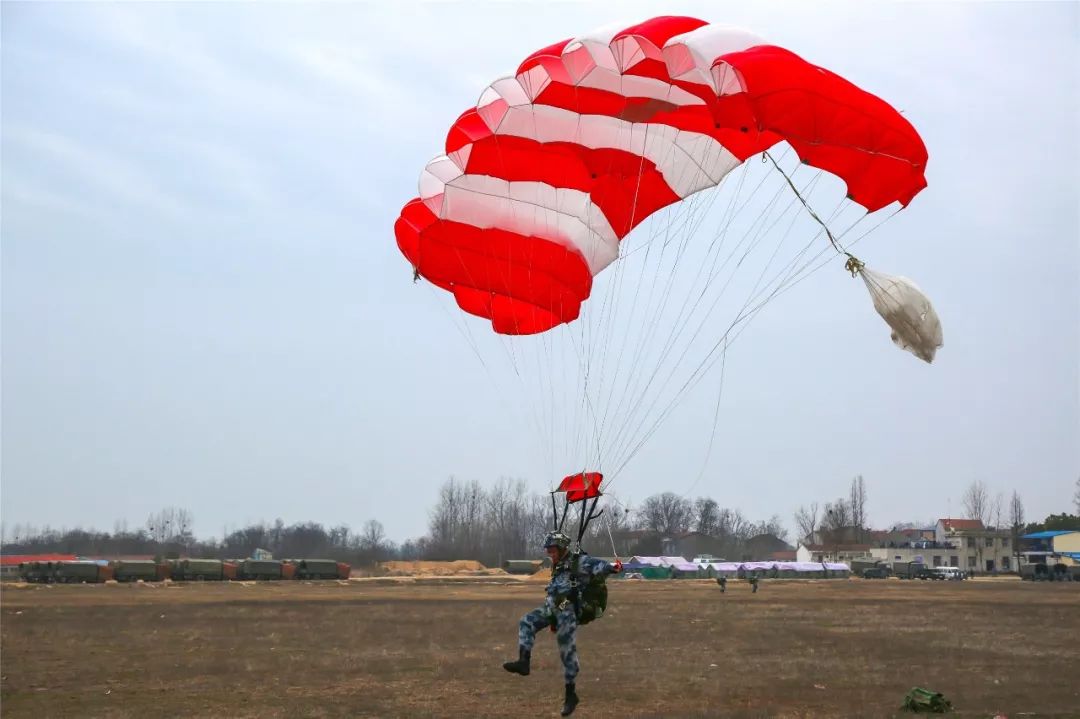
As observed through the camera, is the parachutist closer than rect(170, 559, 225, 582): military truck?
Yes

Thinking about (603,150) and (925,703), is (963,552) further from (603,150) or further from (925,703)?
(603,150)

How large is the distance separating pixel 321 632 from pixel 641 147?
54.6 feet

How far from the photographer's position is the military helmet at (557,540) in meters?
9.82

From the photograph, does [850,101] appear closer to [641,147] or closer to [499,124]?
[641,147]

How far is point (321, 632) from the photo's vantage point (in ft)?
80.6

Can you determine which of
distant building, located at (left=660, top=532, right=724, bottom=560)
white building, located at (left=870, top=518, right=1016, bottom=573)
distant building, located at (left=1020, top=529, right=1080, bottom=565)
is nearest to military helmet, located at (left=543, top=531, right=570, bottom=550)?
distant building, located at (left=1020, top=529, right=1080, bottom=565)

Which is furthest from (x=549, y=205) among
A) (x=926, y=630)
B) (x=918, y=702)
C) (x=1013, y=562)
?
(x=1013, y=562)

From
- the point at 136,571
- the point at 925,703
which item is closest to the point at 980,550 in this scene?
the point at 136,571

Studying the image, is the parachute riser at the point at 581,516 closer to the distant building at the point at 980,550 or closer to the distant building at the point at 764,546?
the distant building at the point at 980,550

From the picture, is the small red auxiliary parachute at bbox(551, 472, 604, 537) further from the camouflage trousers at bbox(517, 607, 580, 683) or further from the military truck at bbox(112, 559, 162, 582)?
the military truck at bbox(112, 559, 162, 582)

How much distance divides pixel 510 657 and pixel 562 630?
9908 mm

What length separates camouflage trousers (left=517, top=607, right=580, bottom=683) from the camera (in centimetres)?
993

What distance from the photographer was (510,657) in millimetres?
19375

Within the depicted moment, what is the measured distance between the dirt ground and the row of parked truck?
22863mm
